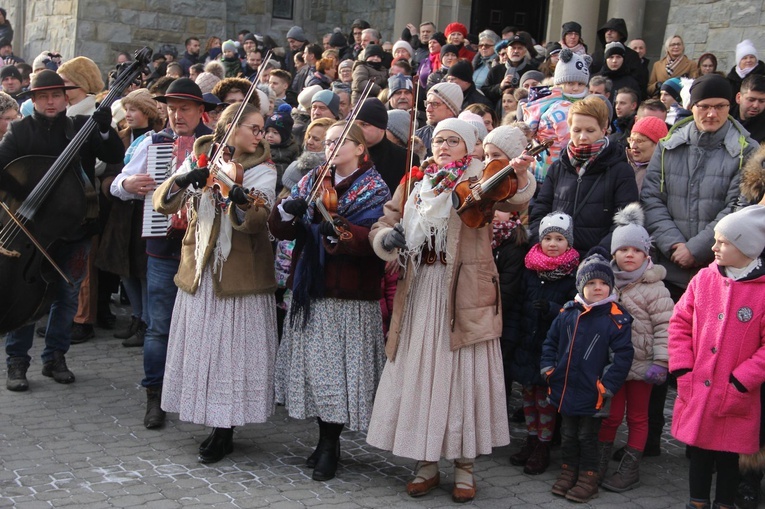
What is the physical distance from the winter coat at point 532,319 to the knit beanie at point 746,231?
3.47ft

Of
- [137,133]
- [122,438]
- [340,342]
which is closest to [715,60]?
[137,133]

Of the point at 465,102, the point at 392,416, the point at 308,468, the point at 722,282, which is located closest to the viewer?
the point at 722,282

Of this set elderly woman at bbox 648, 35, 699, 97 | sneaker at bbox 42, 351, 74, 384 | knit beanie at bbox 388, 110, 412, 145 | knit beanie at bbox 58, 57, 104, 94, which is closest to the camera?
sneaker at bbox 42, 351, 74, 384

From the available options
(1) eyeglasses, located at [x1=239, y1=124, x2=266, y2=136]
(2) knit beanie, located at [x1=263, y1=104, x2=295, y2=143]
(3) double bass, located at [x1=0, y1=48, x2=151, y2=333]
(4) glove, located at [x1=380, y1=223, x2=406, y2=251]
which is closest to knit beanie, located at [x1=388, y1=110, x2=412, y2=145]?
(2) knit beanie, located at [x1=263, y1=104, x2=295, y2=143]

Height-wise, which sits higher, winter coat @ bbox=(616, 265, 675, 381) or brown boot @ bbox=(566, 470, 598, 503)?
winter coat @ bbox=(616, 265, 675, 381)

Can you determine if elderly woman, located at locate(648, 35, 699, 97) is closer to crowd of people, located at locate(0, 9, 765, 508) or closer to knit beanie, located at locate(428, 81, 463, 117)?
crowd of people, located at locate(0, 9, 765, 508)

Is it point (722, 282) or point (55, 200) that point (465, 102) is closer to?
point (55, 200)

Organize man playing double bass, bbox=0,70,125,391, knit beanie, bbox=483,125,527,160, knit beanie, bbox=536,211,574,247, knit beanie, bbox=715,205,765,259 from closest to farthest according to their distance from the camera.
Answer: knit beanie, bbox=715,205,765,259
knit beanie, bbox=483,125,527,160
knit beanie, bbox=536,211,574,247
man playing double bass, bbox=0,70,125,391

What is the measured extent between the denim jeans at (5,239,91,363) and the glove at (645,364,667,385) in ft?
12.5

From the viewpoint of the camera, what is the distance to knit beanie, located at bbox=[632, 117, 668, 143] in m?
6.73

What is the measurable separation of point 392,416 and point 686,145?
8.33 ft

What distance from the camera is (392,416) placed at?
17.3 ft

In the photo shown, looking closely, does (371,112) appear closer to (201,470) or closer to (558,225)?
(558,225)

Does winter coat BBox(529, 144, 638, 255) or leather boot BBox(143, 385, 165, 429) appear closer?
winter coat BBox(529, 144, 638, 255)
